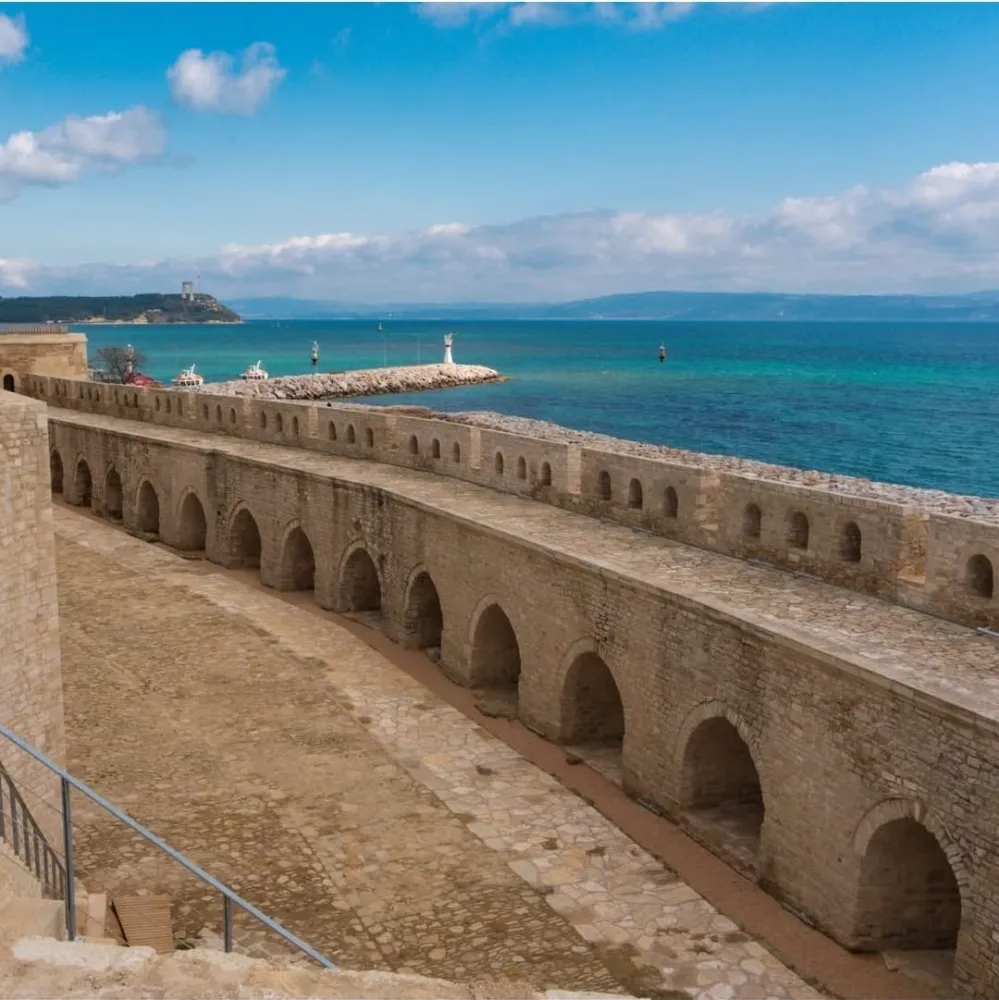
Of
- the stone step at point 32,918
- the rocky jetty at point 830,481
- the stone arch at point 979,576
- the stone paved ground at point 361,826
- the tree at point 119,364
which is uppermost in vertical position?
the tree at point 119,364

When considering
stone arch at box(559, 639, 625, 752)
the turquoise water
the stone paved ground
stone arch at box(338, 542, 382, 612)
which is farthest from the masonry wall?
the turquoise water

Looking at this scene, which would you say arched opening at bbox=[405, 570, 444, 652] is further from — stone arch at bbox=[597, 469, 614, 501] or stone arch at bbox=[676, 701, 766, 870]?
stone arch at bbox=[676, 701, 766, 870]

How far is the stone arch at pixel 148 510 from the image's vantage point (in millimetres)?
26594

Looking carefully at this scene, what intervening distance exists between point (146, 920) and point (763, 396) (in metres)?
72.3

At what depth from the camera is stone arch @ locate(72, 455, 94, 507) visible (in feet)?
97.9

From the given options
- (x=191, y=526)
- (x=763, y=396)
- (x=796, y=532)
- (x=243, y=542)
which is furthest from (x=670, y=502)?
(x=763, y=396)

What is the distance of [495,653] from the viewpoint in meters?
16.3

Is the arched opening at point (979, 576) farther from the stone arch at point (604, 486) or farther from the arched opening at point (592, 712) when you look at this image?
the stone arch at point (604, 486)

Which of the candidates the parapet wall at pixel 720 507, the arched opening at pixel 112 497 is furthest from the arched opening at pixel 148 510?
the parapet wall at pixel 720 507

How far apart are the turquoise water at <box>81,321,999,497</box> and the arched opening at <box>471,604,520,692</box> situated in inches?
1117

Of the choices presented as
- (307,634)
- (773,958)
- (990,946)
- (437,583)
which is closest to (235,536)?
(307,634)

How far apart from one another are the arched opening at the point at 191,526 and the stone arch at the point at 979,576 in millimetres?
17499

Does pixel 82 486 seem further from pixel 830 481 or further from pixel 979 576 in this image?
pixel 979 576

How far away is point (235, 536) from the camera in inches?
912
